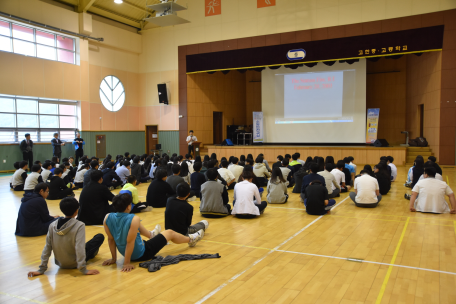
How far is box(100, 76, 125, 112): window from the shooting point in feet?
59.1

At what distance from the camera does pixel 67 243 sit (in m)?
3.74

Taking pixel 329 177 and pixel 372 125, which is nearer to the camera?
pixel 329 177

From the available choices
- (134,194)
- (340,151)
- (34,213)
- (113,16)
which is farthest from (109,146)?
(34,213)

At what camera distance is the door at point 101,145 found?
1752 cm

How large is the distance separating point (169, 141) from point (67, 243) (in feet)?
50.5

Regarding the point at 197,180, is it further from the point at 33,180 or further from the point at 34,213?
the point at 33,180

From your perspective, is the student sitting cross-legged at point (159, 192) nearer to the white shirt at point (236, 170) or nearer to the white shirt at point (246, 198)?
the white shirt at point (246, 198)

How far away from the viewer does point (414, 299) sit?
312cm

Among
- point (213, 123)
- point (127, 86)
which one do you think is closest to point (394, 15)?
point (213, 123)

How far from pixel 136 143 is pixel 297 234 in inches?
612

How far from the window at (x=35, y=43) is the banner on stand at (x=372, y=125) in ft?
44.1

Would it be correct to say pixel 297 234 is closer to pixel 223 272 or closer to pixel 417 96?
pixel 223 272

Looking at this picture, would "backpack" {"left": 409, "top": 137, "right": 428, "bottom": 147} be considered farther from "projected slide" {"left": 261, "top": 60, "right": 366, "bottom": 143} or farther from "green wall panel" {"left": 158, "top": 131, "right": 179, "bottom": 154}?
"green wall panel" {"left": 158, "top": 131, "right": 179, "bottom": 154}

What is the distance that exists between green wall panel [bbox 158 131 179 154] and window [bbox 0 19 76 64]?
5.48 metres
